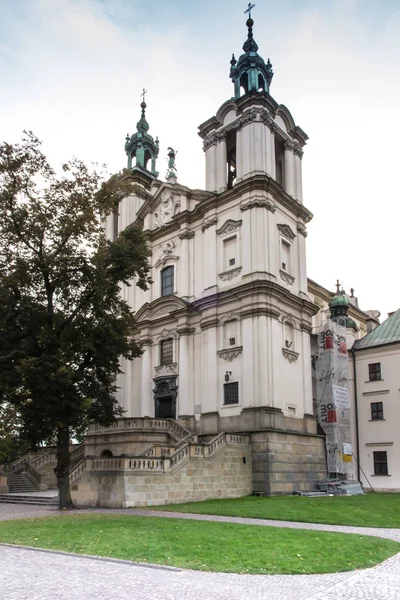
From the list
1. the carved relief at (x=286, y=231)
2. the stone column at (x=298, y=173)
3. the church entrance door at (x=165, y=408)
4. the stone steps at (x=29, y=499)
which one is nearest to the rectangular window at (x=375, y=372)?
the carved relief at (x=286, y=231)

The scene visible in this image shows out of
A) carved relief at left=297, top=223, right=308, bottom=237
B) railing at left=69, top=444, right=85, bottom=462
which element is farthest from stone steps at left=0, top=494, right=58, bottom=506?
carved relief at left=297, top=223, right=308, bottom=237

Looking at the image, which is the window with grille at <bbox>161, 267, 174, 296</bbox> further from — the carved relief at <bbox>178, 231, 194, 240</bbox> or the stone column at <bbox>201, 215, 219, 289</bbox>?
the stone column at <bbox>201, 215, 219, 289</bbox>

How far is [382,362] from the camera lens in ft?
128

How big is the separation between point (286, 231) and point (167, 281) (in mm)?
8749

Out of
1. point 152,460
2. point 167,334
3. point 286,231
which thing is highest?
point 286,231

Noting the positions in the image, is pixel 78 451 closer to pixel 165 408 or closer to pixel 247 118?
pixel 165 408

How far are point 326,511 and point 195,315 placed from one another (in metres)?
18.2

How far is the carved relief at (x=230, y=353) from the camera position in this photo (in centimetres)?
3322

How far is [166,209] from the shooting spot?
41.2 meters

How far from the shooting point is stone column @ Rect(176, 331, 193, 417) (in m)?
35.3

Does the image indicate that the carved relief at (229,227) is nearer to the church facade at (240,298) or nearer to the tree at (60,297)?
the church facade at (240,298)

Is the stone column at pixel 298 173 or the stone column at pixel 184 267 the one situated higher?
the stone column at pixel 298 173

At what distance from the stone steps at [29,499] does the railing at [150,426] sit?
5868 millimetres

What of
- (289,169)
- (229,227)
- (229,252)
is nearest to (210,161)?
(289,169)
